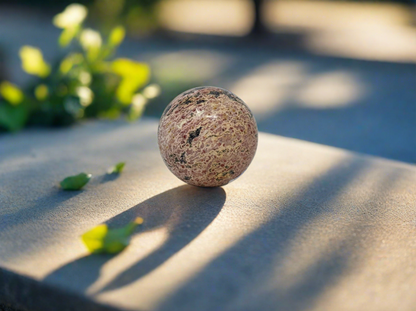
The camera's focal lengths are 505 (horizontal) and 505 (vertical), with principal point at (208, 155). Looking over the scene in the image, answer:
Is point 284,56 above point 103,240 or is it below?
below

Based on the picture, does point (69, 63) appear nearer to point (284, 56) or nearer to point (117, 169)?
point (117, 169)

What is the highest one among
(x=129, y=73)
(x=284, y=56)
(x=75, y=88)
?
(x=129, y=73)

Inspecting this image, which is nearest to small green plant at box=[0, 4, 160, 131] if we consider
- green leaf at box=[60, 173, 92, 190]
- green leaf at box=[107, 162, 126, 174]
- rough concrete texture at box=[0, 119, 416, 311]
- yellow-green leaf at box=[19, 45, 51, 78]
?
yellow-green leaf at box=[19, 45, 51, 78]

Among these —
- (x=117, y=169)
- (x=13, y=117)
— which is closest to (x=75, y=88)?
(x=13, y=117)

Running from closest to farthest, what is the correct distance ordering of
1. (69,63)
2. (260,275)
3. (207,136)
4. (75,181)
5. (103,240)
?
(260,275)
(103,240)
(207,136)
(75,181)
(69,63)

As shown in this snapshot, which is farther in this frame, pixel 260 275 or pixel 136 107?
pixel 136 107

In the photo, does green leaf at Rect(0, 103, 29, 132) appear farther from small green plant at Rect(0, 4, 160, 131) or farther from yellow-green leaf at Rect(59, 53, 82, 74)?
yellow-green leaf at Rect(59, 53, 82, 74)

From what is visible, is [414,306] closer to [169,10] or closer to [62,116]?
[62,116]
